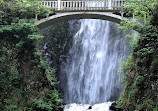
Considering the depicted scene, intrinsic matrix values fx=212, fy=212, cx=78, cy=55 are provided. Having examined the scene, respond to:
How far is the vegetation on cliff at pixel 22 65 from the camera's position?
11398mm

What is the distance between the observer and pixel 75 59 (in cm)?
2303

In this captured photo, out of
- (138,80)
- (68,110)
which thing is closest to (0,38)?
(68,110)

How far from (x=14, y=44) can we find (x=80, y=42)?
1147 centimetres

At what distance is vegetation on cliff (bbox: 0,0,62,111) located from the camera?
11.4m

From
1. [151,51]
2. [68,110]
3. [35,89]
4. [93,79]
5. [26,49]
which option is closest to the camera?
[151,51]

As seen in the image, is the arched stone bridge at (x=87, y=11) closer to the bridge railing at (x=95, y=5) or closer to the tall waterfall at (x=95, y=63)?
the bridge railing at (x=95, y=5)

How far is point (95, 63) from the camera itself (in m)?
22.3

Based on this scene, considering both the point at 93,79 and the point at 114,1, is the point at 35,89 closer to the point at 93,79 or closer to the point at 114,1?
the point at 114,1

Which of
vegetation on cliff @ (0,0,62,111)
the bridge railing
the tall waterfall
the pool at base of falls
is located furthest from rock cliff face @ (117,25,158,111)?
the tall waterfall

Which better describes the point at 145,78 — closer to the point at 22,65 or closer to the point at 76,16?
the point at 76,16

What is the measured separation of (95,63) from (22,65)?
1087 centimetres

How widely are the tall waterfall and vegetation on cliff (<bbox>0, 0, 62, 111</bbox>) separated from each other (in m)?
8.95

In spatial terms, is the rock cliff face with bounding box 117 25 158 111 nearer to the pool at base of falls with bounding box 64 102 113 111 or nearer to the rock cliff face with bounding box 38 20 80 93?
the pool at base of falls with bounding box 64 102 113 111

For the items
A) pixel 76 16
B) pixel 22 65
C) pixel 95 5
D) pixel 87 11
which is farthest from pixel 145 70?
pixel 22 65
